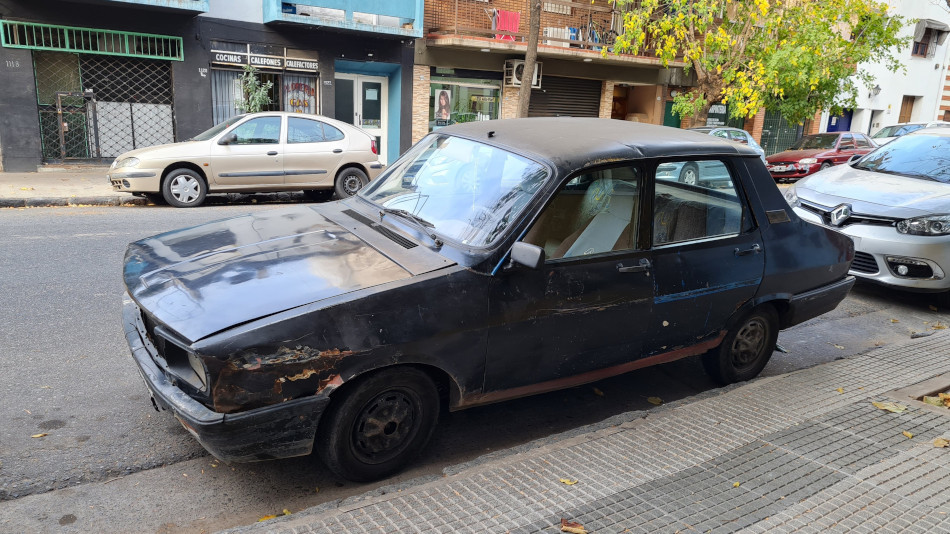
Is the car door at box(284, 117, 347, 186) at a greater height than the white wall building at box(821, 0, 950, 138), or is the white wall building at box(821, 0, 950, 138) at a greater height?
the white wall building at box(821, 0, 950, 138)

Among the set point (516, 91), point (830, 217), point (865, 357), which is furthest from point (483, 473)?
point (516, 91)

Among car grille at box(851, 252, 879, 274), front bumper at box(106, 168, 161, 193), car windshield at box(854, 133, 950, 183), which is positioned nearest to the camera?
car grille at box(851, 252, 879, 274)

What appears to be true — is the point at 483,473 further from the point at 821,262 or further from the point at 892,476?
the point at 821,262

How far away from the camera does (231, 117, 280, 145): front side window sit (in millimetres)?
11688

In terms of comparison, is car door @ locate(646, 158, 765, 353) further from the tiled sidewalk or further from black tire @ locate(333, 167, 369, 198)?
black tire @ locate(333, 167, 369, 198)

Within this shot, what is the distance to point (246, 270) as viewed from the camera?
134 inches

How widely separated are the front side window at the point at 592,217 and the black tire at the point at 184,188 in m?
9.13

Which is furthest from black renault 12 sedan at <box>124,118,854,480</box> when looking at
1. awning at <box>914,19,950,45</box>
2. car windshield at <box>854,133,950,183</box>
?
awning at <box>914,19,950,45</box>

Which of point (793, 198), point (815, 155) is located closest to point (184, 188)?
point (793, 198)

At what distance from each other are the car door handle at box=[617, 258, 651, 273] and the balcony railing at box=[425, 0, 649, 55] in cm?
1614

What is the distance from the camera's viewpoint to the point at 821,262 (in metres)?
4.98

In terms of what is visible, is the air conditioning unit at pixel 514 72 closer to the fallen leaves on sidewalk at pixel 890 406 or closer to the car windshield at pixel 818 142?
the car windshield at pixel 818 142

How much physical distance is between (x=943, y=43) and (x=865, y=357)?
119 feet

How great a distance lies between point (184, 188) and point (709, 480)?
1024cm
